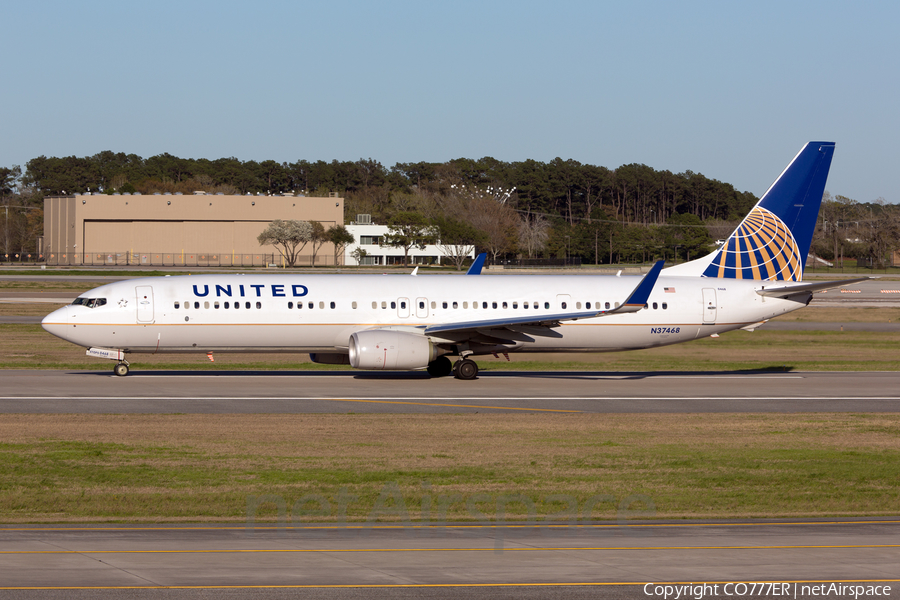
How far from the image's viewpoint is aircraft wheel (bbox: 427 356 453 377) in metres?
33.9

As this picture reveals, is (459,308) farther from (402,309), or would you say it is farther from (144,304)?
(144,304)

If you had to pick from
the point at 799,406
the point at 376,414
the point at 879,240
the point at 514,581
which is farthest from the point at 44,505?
the point at 879,240

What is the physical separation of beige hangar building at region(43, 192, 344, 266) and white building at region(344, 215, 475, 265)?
30.1 ft

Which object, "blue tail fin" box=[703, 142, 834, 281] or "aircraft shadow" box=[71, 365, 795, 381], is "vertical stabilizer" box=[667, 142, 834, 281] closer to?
"blue tail fin" box=[703, 142, 834, 281]

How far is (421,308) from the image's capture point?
32.9 metres

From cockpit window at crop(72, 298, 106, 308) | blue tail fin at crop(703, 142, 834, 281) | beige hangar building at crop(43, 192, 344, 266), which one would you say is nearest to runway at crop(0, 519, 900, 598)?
cockpit window at crop(72, 298, 106, 308)

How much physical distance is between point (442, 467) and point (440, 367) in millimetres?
15913

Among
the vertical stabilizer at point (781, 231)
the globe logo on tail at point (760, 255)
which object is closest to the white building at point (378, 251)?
the vertical stabilizer at point (781, 231)

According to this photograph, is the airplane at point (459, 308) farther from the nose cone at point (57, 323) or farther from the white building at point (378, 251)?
the white building at point (378, 251)

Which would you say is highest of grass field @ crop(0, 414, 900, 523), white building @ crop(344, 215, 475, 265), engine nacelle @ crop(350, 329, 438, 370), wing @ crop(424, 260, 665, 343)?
white building @ crop(344, 215, 475, 265)

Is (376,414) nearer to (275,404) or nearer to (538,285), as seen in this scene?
(275,404)

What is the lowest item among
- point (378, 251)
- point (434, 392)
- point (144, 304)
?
point (434, 392)

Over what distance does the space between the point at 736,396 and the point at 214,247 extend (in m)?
136

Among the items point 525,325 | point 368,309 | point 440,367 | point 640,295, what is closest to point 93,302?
point 368,309
